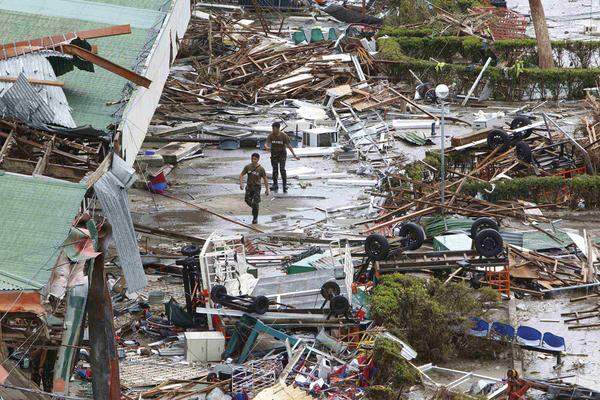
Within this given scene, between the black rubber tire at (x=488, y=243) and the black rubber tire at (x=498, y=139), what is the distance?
8321 mm

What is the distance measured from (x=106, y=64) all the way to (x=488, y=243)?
628 cm

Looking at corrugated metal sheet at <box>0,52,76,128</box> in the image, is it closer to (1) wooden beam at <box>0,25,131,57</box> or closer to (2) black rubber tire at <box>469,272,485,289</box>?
(1) wooden beam at <box>0,25,131,57</box>

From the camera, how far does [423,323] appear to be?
19.7 meters

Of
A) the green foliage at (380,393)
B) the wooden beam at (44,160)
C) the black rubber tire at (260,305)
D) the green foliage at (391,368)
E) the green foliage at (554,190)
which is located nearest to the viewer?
the green foliage at (380,393)

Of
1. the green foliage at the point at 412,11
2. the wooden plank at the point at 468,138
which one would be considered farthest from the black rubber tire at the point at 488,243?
the green foliage at the point at 412,11

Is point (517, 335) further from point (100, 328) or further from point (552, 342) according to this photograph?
point (100, 328)

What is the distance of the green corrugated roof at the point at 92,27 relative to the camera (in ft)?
73.4

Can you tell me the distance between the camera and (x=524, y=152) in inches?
1146

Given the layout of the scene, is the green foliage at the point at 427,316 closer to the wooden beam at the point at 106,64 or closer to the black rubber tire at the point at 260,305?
the black rubber tire at the point at 260,305

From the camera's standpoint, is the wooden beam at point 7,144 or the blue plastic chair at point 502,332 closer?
the wooden beam at point 7,144

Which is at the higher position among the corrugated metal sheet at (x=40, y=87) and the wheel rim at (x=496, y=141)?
the corrugated metal sheet at (x=40, y=87)

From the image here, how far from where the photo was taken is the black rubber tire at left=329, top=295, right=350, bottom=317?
63.4ft

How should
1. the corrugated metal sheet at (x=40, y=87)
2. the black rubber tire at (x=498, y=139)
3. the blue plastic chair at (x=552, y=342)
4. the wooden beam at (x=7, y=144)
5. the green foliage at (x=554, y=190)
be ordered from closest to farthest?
the wooden beam at (x=7, y=144), the blue plastic chair at (x=552, y=342), the corrugated metal sheet at (x=40, y=87), the green foliage at (x=554, y=190), the black rubber tire at (x=498, y=139)

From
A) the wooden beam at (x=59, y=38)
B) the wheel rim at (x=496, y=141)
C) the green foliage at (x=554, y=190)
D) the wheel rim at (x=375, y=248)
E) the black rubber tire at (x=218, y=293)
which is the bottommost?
the black rubber tire at (x=218, y=293)
